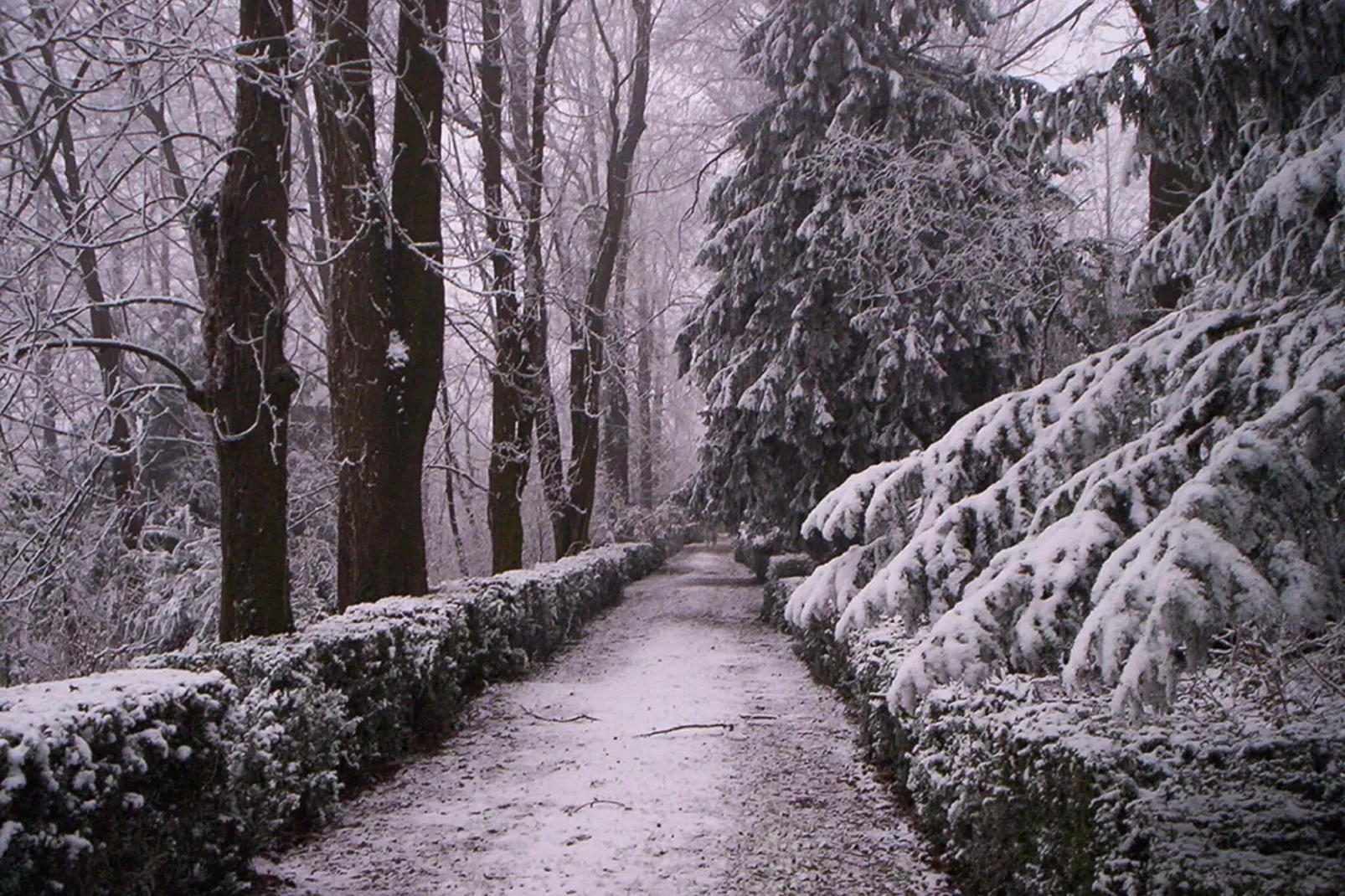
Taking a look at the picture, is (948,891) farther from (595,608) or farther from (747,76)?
(747,76)

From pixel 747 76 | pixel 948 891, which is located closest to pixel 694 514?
pixel 747 76

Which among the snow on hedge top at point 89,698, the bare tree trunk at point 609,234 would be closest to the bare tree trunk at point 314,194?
the bare tree trunk at point 609,234

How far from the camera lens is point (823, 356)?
46.0 ft

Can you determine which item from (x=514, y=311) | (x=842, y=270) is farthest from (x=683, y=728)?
(x=842, y=270)

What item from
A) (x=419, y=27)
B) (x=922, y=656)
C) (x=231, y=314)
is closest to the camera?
(x=922, y=656)

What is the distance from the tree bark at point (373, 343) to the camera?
824 centimetres

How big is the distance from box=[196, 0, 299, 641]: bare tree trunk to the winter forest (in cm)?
3

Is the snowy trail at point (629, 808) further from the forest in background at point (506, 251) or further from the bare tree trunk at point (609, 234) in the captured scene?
the bare tree trunk at point (609, 234)

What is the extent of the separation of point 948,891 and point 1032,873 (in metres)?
1.11

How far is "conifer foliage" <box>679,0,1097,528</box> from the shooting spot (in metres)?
12.6

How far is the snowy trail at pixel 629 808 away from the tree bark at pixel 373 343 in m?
1.81

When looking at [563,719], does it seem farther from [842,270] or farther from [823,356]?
[842,270]

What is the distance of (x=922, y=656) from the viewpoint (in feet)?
9.27

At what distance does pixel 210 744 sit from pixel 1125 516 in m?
3.56
